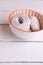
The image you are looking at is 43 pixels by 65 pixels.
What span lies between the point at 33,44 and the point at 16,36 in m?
0.09

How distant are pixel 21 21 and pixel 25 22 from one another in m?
0.02

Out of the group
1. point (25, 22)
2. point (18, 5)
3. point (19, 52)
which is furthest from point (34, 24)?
point (18, 5)

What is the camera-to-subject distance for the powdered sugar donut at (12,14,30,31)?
28.0 inches

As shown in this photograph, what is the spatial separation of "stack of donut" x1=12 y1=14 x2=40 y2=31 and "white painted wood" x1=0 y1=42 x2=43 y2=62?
0.24 ft

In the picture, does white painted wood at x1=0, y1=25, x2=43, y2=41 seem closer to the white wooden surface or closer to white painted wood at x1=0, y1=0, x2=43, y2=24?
the white wooden surface

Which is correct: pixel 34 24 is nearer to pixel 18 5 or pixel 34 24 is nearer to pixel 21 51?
pixel 21 51

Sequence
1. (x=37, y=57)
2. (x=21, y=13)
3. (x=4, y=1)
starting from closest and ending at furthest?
(x=37, y=57) → (x=21, y=13) → (x=4, y=1)

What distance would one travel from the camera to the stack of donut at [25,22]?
0.71 meters

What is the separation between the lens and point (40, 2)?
1.00 meters

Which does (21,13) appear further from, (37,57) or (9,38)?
(37,57)

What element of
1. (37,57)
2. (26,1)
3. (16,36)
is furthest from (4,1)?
(37,57)

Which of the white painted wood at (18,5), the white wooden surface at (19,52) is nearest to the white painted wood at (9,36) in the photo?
the white wooden surface at (19,52)

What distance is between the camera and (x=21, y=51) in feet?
2.27

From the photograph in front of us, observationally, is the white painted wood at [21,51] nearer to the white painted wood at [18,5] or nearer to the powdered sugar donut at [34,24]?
the powdered sugar donut at [34,24]
